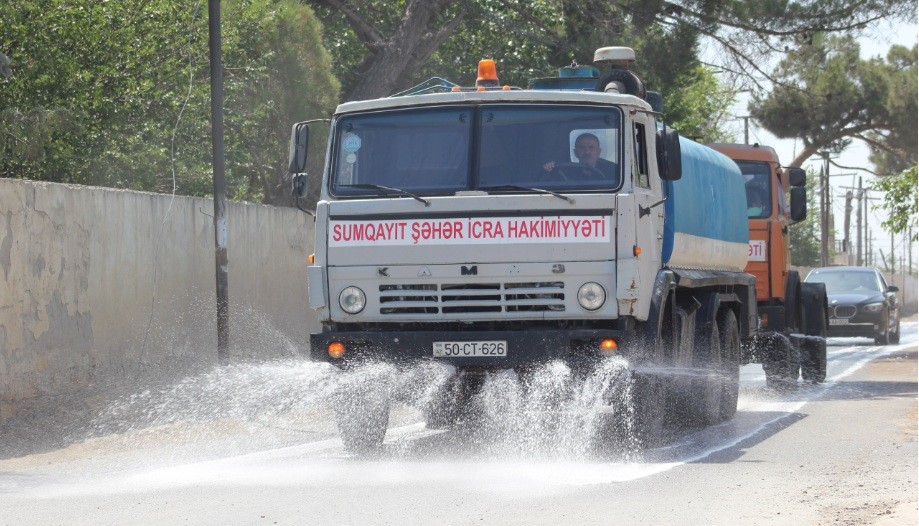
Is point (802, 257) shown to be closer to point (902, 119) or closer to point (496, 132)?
point (902, 119)

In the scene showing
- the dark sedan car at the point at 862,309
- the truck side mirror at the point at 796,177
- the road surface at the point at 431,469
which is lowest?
the road surface at the point at 431,469

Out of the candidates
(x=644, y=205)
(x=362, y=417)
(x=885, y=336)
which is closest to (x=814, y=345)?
(x=644, y=205)

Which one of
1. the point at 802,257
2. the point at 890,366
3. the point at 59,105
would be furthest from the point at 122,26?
the point at 802,257

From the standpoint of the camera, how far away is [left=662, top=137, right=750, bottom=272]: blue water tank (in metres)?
11.4

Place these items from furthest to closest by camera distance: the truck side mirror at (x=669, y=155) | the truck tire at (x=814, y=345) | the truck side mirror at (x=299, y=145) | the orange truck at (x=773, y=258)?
1. the truck tire at (x=814, y=345)
2. the orange truck at (x=773, y=258)
3. the truck side mirror at (x=299, y=145)
4. the truck side mirror at (x=669, y=155)

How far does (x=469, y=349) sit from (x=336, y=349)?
1.00m

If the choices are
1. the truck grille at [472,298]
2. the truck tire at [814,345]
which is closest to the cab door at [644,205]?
the truck grille at [472,298]

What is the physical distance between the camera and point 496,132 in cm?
1044

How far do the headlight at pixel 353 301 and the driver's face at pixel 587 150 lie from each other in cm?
184

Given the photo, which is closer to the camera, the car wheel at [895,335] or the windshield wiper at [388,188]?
the windshield wiper at [388,188]

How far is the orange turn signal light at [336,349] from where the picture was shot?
10.3 metres

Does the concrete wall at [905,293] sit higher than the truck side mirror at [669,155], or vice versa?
the truck side mirror at [669,155]

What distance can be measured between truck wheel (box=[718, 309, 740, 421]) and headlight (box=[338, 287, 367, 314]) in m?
4.09

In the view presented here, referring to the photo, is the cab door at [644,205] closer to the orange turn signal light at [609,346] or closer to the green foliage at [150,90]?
the orange turn signal light at [609,346]
